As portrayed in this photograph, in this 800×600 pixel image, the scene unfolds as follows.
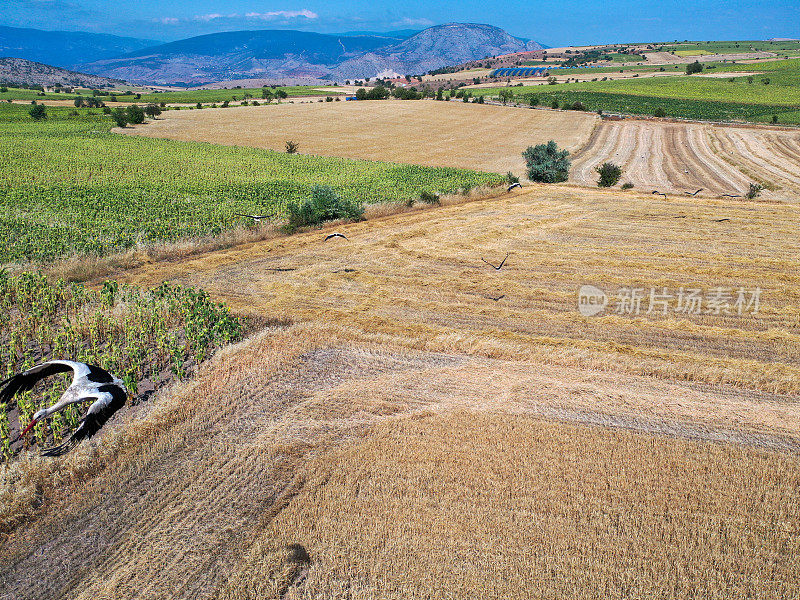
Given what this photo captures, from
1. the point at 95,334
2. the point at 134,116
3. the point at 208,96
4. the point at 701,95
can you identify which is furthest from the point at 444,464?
the point at 208,96

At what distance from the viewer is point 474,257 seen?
17.1 meters

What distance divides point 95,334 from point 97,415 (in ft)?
10.6

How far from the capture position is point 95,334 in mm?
11016

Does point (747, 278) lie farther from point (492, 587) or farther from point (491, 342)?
point (492, 587)

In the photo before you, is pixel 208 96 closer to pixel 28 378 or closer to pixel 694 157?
pixel 694 157

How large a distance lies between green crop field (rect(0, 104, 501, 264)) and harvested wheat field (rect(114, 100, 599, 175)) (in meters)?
6.27

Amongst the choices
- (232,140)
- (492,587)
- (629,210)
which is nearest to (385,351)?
(492,587)

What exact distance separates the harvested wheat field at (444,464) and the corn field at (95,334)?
75 cm

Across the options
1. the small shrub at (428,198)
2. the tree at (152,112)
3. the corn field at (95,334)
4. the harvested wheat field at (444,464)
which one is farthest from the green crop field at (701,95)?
the corn field at (95,334)

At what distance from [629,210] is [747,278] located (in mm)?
8918

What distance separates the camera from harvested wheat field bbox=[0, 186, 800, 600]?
5879 mm

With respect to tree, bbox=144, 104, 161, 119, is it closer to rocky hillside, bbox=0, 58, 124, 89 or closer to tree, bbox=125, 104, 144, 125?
tree, bbox=125, 104, 144, 125

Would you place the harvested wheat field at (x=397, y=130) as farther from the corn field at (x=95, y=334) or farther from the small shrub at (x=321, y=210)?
the corn field at (x=95, y=334)

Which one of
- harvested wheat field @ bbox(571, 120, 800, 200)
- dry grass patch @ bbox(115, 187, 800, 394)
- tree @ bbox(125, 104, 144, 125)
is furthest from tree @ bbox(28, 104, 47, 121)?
dry grass patch @ bbox(115, 187, 800, 394)
